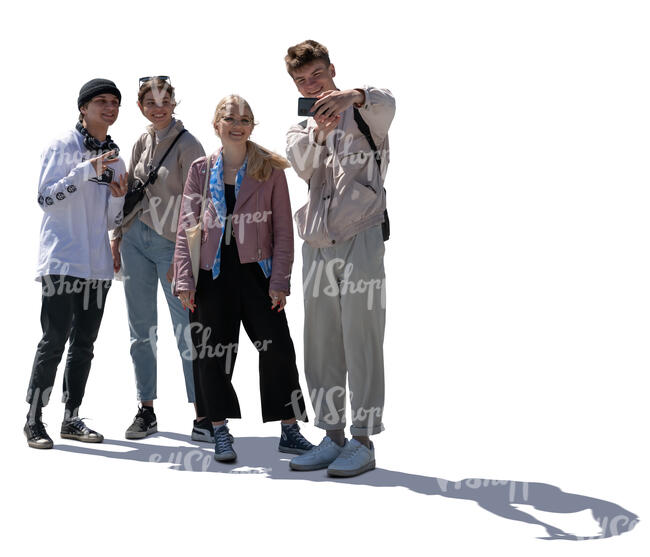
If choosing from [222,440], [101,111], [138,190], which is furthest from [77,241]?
[222,440]

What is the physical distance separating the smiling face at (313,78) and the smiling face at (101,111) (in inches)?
55.9

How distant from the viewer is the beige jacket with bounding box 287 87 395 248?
18.1ft

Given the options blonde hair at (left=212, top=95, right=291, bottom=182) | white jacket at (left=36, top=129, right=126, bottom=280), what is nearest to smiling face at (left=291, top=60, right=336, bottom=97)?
blonde hair at (left=212, top=95, right=291, bottom=182)

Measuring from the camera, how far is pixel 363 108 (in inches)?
213

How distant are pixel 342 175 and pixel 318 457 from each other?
174cm

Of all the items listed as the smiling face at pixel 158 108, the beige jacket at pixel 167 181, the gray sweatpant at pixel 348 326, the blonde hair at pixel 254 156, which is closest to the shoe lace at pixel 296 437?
the gray sweatpant at pixel 348 326

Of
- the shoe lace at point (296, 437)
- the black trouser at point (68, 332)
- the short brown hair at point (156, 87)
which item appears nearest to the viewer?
the shoe lace at point (296, 437)

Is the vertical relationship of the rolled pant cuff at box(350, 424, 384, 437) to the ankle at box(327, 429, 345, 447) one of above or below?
above

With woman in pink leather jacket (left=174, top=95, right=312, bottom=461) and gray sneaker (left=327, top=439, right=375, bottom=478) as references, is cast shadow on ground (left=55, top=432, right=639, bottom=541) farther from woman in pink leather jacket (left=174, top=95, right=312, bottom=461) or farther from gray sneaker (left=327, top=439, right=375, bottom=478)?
→ woman in pink leather jacket (left=174, top=95, right=312, bottom=461)

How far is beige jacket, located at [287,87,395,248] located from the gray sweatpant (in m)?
0.11

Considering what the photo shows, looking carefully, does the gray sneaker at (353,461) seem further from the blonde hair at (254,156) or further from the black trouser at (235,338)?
the blonde hair at (254,156)

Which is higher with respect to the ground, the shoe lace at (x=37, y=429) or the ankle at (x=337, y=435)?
the ankle at (x=337, y=435)

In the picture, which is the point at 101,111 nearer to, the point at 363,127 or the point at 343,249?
the point at 363,127

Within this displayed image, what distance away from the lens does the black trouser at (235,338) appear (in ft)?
19.2
